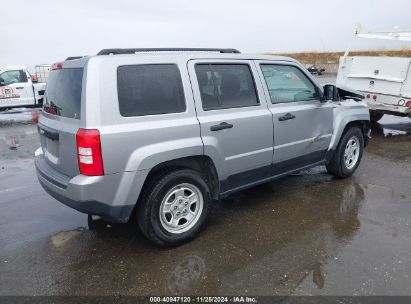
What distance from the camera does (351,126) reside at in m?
5.50

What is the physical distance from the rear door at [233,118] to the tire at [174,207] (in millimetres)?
324

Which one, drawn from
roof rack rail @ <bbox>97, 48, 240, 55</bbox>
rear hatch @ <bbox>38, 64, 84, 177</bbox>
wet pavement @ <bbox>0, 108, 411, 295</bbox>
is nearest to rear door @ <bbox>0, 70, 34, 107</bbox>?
wet pavement @ <bbox>0, 108, 411, 295</bbox>

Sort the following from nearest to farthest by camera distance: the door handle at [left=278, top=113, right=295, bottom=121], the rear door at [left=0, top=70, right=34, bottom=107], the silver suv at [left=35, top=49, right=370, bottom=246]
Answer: the silver suv at [left=35, top=49, right=370, bottom=246]
the door handle at [left=278, top=113, right=295, bottom=121]
the rear door at [left=0, top=70, right=34, bottom=107]

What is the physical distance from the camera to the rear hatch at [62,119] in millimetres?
3180

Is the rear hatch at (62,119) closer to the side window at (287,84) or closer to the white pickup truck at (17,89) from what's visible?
the side window at (287,84)

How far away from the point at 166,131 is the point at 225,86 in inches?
37.7

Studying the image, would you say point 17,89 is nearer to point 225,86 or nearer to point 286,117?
point 225,86

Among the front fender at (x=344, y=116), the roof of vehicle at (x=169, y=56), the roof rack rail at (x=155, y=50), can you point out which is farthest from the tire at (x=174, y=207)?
the front fender at (x=344, y=116)

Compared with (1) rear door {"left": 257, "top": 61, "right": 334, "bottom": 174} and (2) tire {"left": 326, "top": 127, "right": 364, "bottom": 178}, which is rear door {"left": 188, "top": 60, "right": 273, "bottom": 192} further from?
(2) tire {"left": 326, "top": 127, "right": 364, "bottom": 178}

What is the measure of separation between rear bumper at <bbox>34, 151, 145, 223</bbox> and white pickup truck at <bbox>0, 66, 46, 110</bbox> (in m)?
11.9

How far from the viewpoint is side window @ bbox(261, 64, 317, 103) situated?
14.2 ft

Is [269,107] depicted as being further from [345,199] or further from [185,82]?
[345,199]

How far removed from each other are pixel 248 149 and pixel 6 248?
273 centimetres

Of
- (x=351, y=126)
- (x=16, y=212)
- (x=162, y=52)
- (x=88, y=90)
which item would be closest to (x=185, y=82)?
(x=162, y=52)
